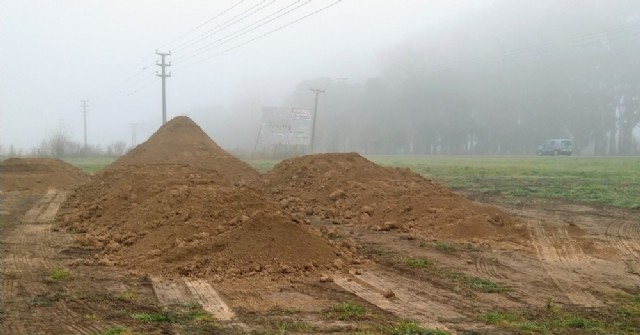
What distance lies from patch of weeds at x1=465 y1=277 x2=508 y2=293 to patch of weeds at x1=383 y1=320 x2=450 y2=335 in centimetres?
222

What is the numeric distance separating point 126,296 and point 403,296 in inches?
134

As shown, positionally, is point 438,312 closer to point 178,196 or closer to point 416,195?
point 178,196

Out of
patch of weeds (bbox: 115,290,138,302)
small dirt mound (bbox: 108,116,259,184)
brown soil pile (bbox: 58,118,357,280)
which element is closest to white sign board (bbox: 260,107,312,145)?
small dirt mound (bbox: 108,116,259,184)

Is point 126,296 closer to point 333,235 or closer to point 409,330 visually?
point 409,330

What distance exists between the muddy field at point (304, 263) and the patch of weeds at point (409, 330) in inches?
1.3

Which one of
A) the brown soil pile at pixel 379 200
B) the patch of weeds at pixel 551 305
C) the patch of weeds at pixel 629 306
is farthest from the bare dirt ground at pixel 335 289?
the brown soil pile at pixel 379 200

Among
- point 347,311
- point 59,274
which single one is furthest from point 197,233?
point 347,311

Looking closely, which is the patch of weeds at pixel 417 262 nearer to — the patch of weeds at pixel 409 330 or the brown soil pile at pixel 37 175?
the patch of weeds at pixel 409 330

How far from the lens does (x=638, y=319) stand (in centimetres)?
708

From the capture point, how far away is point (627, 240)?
41.8 ft

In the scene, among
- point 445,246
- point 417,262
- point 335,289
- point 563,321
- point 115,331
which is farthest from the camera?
point 445,246

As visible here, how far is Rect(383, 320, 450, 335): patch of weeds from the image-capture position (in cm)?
618

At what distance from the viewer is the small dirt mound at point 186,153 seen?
2592cm

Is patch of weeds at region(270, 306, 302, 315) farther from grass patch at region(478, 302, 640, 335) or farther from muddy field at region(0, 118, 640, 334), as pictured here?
grass patch at region(478, 302, 640, 335)
